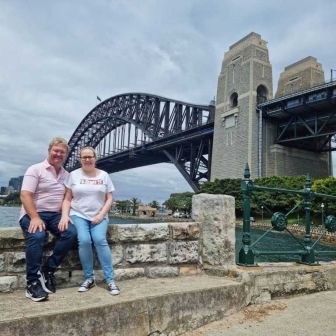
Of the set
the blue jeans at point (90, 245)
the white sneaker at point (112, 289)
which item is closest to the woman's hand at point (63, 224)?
the blue jeans at point (90, 245)

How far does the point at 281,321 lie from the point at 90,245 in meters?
1.64

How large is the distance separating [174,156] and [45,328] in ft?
168

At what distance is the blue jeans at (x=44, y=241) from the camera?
106 inches

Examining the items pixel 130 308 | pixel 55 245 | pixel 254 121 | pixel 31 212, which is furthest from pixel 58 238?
pixel 254 121

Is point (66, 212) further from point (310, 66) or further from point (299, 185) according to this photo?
point (310, 66)

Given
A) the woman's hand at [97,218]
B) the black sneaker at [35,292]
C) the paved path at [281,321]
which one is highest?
the woman's hand at [97,218]

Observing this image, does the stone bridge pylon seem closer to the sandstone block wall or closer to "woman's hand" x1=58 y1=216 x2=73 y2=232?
the sandstone block wall

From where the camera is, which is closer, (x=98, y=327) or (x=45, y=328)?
(x=45, y=328)

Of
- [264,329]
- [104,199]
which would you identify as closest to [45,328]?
[104,199]

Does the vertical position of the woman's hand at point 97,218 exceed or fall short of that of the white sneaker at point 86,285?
it exceeds it

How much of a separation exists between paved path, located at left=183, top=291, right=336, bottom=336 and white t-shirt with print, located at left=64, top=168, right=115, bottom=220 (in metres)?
1.21

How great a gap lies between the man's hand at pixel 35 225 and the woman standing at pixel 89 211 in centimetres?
18

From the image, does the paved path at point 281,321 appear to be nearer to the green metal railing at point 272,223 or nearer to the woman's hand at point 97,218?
the green metal railing at point 272,223

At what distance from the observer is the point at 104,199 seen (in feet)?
10.6
